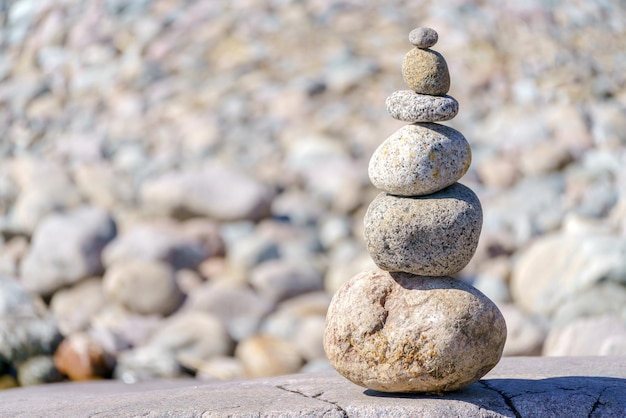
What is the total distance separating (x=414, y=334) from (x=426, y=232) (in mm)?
520

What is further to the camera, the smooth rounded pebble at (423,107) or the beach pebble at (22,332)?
the beach pebble at (22,332)

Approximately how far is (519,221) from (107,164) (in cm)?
644

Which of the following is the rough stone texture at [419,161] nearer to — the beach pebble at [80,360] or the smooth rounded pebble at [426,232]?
the smooth rounded pebble at [426,232]

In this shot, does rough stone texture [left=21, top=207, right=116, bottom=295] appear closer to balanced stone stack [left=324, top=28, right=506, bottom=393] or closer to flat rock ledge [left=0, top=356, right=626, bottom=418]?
flat rock ledge [left=0, top=356, right=626, bottom=418]

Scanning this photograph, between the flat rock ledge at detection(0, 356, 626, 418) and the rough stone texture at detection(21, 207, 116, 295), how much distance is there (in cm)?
631

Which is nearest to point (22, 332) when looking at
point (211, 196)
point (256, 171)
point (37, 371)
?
point (37, 371)

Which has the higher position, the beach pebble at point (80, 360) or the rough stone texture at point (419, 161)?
the rough stone texture at point (419, 161)

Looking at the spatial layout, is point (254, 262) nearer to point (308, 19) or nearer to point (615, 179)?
point (615, 179)

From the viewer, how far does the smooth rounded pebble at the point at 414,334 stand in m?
4.60

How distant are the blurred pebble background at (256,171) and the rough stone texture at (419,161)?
2998 mm

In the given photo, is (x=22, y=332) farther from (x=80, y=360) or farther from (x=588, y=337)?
(x=588, y=337)

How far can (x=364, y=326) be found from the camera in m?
4.71

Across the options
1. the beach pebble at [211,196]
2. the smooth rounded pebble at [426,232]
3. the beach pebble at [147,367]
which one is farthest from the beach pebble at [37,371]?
the smooth rounded pebble at [426,232]

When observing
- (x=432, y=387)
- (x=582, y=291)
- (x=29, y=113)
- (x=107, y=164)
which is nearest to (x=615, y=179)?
(x=582, y=291)
